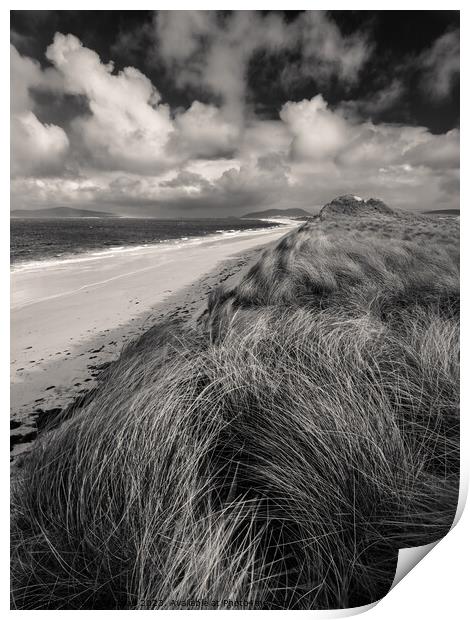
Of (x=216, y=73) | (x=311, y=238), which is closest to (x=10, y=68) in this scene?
(x=216, y=73)

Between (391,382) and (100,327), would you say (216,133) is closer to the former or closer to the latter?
(391,382)

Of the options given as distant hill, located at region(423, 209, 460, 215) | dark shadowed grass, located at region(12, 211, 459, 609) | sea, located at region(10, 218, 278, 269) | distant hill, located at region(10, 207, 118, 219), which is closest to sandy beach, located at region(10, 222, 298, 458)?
distant hill, located at region(10, 207, 118, 219)

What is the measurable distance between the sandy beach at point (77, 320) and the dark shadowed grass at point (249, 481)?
0.89 m

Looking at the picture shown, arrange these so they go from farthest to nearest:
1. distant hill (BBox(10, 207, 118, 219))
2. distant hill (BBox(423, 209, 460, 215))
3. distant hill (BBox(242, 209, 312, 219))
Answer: distant hill (BBox(242, 209, 312, 219)) < distant hill (BBox(10, 207, 118, 219)) < distant hill (BBox(423, 209, 460, 215))

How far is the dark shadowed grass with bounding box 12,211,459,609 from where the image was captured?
1.05 meters

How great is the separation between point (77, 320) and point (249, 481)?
130 inches

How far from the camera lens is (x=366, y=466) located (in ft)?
3.75

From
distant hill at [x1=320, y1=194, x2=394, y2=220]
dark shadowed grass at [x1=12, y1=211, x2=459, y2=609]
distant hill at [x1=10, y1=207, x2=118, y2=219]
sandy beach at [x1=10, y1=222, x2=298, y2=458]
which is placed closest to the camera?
dark shadowed grass at [x1=12, y1=211, x2=459, y2=609]

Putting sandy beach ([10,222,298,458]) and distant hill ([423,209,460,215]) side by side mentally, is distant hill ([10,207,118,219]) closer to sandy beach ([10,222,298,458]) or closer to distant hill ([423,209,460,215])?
sandy beach ([10,222,298,458])

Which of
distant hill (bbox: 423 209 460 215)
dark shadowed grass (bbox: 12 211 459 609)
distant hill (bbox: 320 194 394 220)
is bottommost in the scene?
dark shadowed grass (bbox: 12 211 459 609)

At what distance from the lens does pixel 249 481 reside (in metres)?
1.19

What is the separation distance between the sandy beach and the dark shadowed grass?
0.89 m

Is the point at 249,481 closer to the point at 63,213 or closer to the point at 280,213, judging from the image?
the point at 280,213

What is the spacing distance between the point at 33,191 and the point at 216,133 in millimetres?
1241
